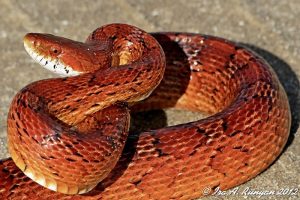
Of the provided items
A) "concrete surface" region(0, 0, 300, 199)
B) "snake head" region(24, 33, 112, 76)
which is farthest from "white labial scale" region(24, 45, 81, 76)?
"concrete surface" region(0, 0, 300, 199)

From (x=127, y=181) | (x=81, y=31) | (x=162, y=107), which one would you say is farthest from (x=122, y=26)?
(x=81, y=31)

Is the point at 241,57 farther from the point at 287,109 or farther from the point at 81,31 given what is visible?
the point at 81,31

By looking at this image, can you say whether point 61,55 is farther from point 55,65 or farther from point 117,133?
point 117,133

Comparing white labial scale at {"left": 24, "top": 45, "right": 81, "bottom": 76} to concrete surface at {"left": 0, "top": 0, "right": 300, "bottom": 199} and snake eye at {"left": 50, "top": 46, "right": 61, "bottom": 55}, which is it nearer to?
snake eye at {"left": 50, "top": 46, "right": 61, "bottom": 55}

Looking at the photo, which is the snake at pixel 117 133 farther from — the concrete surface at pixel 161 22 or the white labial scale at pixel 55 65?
the concrete surface at pixel 161 22

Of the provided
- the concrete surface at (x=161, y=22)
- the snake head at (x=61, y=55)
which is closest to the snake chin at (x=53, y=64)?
the snake head at (x=61, y=55)
